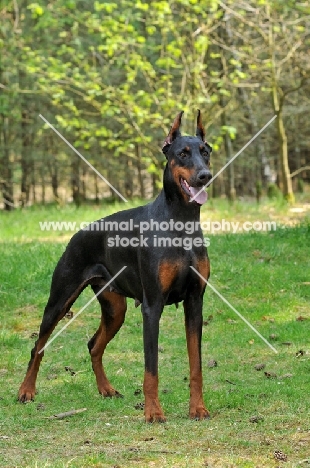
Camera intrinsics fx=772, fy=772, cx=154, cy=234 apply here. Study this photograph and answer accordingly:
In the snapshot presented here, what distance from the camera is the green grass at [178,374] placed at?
466cm

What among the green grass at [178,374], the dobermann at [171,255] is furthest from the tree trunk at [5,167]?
the dobermann at [171,255]

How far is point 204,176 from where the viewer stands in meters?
5.11

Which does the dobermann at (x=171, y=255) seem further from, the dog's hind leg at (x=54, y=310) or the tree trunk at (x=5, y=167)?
the tree trunk at (x=5, y=167)

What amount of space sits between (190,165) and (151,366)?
1.42 metres

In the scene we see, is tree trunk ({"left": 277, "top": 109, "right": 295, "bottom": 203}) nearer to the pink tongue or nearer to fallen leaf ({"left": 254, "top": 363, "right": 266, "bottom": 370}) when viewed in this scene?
fallen leaf ({"left": 254, "top": 363, "right": 266, "bottom": 370})

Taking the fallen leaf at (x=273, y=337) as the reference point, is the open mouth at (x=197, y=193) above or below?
above

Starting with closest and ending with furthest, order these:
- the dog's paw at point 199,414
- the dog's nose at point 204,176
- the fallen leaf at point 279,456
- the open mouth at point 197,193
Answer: the fallen leaf at point 279,456, the dog's nose at point 204,176, the open mouth at point 197,193, the dog's paw at point 199,414

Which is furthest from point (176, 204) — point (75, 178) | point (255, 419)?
point (75, 178)

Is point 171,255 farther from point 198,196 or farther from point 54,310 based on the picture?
point 54,310

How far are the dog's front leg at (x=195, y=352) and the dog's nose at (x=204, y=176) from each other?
0.87 metres

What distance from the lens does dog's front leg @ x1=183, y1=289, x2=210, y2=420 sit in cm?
546

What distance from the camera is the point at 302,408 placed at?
5.57 meters

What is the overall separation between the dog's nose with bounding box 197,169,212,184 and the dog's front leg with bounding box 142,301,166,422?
3.16 feet

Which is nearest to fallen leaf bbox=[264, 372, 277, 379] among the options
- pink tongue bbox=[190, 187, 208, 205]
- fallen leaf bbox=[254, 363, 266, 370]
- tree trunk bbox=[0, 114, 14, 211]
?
fallen leaf bbox=[254, 363, 266, 370]
